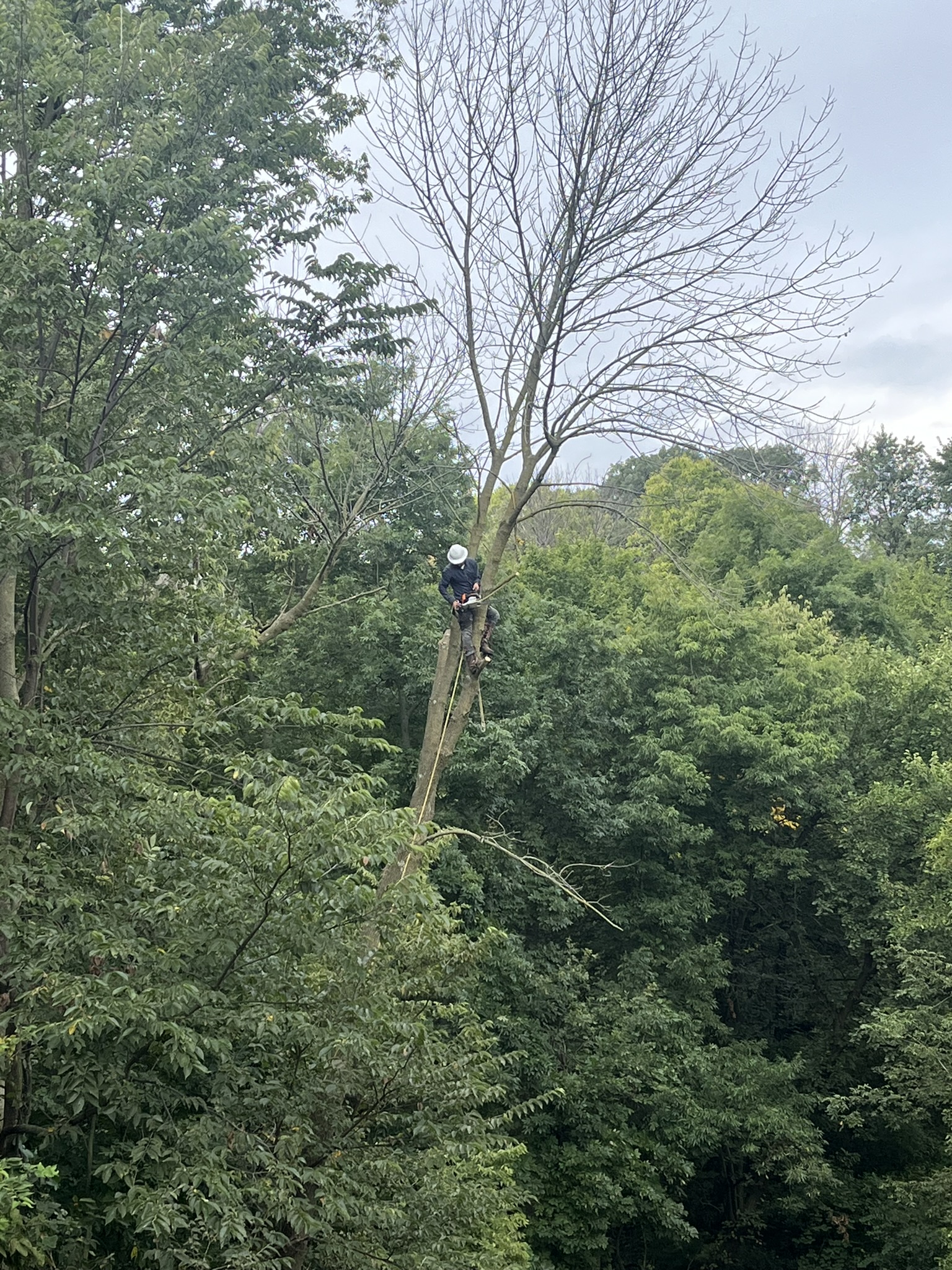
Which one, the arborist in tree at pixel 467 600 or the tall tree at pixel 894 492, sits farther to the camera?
the tall tree at pixel 894 492

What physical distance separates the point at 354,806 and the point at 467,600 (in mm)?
1779

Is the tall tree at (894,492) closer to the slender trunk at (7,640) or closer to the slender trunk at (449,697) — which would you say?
the slender trunk at (449,697)

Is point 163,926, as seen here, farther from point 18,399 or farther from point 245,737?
point 245,737

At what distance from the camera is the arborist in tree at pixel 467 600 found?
7105mm

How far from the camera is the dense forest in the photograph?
5617 millimetres

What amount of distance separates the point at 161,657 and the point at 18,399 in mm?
2022

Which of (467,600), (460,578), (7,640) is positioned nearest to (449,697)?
(467,600)

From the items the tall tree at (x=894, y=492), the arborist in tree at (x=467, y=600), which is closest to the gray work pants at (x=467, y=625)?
the arborist in tree at (x=467, y=600)

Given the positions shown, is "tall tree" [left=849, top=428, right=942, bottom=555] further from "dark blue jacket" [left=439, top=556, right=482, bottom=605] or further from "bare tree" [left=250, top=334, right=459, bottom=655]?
"dark blue jacket" [left=439, top=556, right=482, bottom=605]

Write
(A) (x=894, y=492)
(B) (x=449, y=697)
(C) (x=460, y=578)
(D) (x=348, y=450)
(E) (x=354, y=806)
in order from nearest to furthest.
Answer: (E) (x=354, y=806) → (B) (x=449, y=697) → (C) (x=460, y=578) → (D) (x=348, y=450) → (A) (x=894, y=492)

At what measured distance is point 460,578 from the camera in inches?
313

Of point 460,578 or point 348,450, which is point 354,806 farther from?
point 348,450

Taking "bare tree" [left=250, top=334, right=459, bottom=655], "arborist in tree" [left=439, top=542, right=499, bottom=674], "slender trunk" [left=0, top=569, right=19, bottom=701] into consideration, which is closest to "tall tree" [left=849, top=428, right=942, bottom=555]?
"bare tree" [left=250, top=334, right=459, bottom=655]

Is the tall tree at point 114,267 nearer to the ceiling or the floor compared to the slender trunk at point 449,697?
nearer to the ceiling
